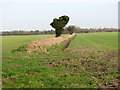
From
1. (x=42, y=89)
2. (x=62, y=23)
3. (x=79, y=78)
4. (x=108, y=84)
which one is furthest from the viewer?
(x=62, y=23)

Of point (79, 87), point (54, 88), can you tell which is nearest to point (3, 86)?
point (54, 88)

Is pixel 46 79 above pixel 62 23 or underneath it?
underneath

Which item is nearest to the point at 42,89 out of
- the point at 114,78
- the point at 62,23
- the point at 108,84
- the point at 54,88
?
the point at 54,88

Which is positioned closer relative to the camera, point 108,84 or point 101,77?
point 108,84

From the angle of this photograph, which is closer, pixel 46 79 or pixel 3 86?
pixel 3 86

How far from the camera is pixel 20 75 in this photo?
867 centimetres

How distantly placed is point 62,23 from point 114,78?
6008 cm

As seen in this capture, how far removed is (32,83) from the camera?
24.7 feet

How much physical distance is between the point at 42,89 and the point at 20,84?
1136 millimetres

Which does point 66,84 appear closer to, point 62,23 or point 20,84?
point 20,84

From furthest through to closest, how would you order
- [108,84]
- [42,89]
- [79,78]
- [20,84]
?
1. [79,78]
2. [108,84]
3. [20,84]
4. [42,89]

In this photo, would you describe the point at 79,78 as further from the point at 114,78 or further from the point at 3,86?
the point at 3,86

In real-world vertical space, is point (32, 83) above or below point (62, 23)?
below

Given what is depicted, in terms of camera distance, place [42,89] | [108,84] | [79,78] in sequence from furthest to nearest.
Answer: [79,78], [108,84], [42,89]
